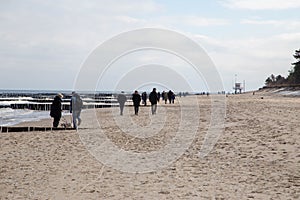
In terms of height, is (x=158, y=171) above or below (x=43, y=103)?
below

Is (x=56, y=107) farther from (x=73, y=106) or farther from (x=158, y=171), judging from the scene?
(x=158, y=171)

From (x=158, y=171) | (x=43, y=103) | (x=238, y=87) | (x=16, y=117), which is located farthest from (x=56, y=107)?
(x=238, y=87)

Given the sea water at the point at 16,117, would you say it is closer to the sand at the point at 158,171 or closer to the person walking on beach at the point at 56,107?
the person walking on beach at the point at 56,107

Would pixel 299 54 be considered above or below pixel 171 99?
above

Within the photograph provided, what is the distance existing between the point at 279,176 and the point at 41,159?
19.4 ft

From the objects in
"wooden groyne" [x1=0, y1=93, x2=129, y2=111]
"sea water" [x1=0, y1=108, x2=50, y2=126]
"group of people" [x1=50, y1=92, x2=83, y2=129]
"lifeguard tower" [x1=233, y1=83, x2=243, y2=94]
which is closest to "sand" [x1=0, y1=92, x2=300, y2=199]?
"group of people" [x1=50, y1=92, x2=83, y2=129]

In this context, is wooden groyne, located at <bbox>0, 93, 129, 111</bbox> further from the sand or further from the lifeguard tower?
the lifeguard tower

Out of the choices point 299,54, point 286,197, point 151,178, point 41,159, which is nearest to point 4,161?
point 41,159

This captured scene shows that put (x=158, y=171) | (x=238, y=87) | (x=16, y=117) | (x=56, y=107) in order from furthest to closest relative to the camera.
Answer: (x=238, y=87) → (x=16, y=117) → (x=56, y=107) → (x=158, y=171)

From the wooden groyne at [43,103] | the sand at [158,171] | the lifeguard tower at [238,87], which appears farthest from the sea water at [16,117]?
the lifeguard tower at [238,87]

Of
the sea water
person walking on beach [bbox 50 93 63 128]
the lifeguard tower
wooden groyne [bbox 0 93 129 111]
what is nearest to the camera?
person walking on beach [bbox 50 93 63 128]

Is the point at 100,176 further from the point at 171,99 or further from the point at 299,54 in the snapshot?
the point at 299,54

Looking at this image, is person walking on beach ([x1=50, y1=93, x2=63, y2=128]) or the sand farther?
person walking on beach ([x1=50, y1=93, x2=63, y2=128])

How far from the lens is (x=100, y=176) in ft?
29.7
